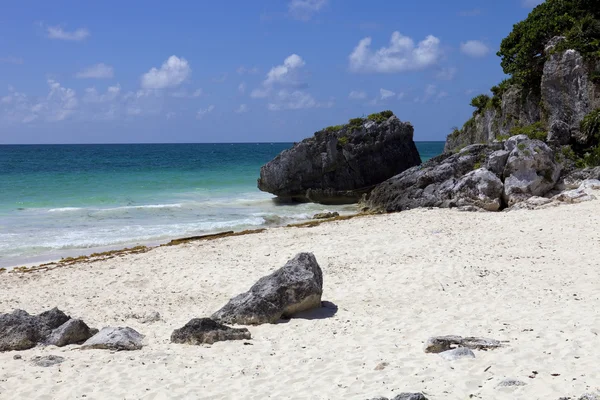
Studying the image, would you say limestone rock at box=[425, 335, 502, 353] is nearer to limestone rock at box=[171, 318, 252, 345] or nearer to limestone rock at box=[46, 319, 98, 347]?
limestone rock at box=[171, 318, 252, 345]

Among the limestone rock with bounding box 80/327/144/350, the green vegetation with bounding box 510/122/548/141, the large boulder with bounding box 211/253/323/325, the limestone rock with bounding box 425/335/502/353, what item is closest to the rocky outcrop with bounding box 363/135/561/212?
the green vegetation with bounding box 510/122/548/141

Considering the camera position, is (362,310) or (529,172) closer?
(362,310)

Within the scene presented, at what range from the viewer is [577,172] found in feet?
77.6

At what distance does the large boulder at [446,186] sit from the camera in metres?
22.6

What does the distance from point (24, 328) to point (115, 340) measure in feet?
5.31

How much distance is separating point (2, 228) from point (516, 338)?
22.3 m

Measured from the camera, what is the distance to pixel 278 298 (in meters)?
10.2

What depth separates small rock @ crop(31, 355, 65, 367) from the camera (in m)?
7.80

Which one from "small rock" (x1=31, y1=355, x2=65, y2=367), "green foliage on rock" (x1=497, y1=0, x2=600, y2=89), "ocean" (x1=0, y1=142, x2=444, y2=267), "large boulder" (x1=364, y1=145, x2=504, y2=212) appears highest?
"green foliage on rock" (x1=497, y1=0, x2=600, y2=89)

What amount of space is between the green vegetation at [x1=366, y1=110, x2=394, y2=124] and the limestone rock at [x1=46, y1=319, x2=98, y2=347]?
26186mm

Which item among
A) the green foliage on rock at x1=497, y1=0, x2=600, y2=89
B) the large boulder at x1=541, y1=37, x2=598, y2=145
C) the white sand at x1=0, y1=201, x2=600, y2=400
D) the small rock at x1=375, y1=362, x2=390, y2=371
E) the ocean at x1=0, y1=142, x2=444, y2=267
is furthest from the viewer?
the green foliage on rock at x1=497, y1=0, x2=600, y2=89

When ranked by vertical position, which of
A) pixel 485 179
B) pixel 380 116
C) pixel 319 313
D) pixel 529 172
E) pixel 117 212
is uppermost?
pixel 380 116

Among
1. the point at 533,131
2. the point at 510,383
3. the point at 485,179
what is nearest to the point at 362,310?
the point at 510,383

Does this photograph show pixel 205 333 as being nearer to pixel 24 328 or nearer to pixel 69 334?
pixel 69 334
